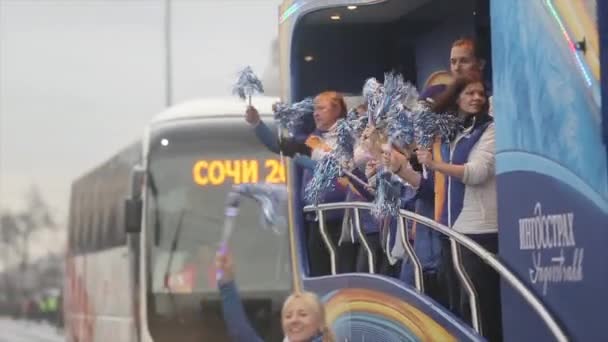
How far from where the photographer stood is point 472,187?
16.2 feet

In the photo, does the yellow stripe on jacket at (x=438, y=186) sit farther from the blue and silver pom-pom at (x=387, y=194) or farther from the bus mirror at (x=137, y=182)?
the bus mirror at (x=137, y=182)

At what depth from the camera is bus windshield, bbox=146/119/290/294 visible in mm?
14570

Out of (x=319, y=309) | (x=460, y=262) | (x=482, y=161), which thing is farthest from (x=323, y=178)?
(x=482, y=161)

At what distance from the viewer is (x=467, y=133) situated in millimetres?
5055

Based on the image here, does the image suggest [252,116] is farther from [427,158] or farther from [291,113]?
[427,158]

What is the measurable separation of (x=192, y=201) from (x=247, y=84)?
7.54 meters

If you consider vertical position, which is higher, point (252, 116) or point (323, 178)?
point (252, 116)

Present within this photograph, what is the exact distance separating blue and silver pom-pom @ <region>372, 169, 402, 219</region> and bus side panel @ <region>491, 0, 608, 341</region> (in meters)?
0.96

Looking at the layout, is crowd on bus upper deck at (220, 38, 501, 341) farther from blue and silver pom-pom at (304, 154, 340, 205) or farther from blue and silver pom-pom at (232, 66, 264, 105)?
blue and silver pom-pom at (232, 66, 264, 105)

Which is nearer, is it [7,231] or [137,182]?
[137,182]

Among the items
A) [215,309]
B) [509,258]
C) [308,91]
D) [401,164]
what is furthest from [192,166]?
[509,258]

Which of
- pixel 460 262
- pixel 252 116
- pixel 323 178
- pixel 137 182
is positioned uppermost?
pixel 137 182

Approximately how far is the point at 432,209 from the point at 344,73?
1.34 metres

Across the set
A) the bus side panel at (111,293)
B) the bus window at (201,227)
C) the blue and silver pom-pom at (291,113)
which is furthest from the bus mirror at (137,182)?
the blue and silver pom-pom at (291,113)
